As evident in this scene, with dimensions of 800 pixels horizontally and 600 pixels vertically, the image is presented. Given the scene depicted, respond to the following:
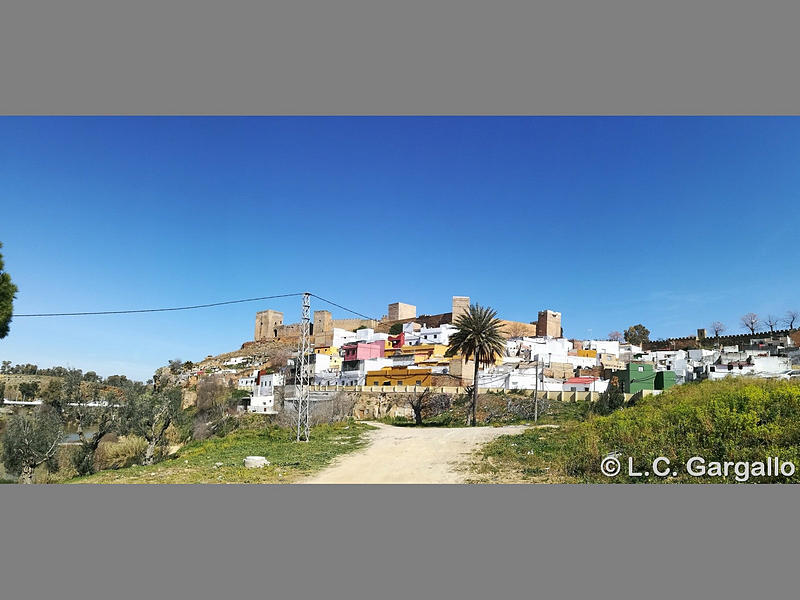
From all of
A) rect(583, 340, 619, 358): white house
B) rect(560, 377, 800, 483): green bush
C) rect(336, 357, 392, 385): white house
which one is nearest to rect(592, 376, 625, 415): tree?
rect(560, 377, 800, 483): green bush

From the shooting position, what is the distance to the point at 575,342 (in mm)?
44281

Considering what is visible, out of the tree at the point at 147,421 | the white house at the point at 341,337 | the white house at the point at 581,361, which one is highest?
the white house at the point at 341,337

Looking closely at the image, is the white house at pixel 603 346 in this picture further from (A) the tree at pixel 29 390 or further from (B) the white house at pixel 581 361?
(A) the tree at pixel 29 390

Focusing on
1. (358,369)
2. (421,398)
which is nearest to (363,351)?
(358,369)

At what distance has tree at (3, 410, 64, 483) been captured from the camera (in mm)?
15086

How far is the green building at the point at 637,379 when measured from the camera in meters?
23.7

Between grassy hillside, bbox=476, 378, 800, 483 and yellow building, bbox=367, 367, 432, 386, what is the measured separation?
66.6 ft

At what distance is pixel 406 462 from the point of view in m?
9.93

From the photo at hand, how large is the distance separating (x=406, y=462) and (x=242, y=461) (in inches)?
132

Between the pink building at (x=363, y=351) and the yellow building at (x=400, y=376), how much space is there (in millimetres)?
5207

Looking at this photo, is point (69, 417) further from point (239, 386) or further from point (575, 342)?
point (575, 342)

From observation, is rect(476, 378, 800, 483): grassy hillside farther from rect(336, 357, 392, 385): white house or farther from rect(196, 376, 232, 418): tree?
rect(196, 376, 232, 418): tree

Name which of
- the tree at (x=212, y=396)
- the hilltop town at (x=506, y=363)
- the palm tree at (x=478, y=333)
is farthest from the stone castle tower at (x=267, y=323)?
the palm tree at (x=478, y=333)

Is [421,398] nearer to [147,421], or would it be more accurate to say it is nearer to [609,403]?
[609,403]
